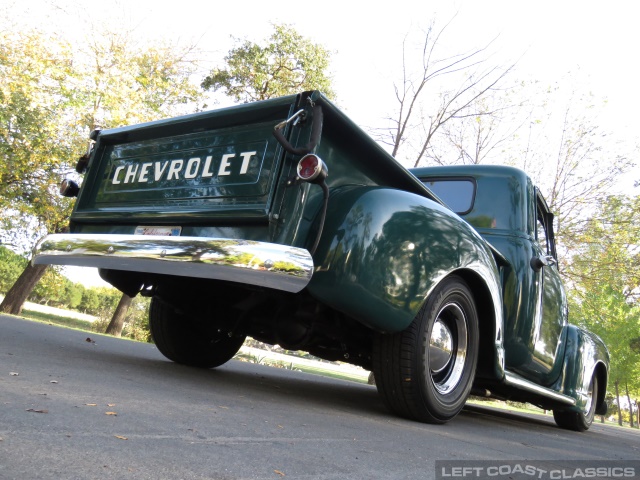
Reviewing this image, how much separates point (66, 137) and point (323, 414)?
45.5 ft

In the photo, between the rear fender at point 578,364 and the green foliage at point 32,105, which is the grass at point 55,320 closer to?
the green foliage at point 32,105

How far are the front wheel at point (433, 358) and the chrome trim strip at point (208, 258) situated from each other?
0.80m

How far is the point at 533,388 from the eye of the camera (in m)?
4.39

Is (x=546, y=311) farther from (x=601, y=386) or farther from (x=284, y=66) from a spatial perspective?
(x=284, y=66)

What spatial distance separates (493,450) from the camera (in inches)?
115

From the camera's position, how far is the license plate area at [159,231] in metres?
3.26

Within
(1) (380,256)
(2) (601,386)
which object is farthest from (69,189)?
(2) (601,386)

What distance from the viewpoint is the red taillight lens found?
2.80 meters

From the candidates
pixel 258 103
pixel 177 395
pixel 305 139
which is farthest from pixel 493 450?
pixel 258 103

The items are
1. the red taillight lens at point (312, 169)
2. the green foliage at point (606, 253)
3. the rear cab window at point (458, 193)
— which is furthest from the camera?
the green foliage at point (606, 253)

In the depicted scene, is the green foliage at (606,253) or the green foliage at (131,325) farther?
the green foliage at (131,325)

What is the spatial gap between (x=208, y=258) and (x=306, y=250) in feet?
1.54

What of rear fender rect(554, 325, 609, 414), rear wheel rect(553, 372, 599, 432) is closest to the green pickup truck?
rear fender rect(554, 325, 609, 414)

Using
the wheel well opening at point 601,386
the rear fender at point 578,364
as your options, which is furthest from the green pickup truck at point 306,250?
the wheel well opening at point 601,386
